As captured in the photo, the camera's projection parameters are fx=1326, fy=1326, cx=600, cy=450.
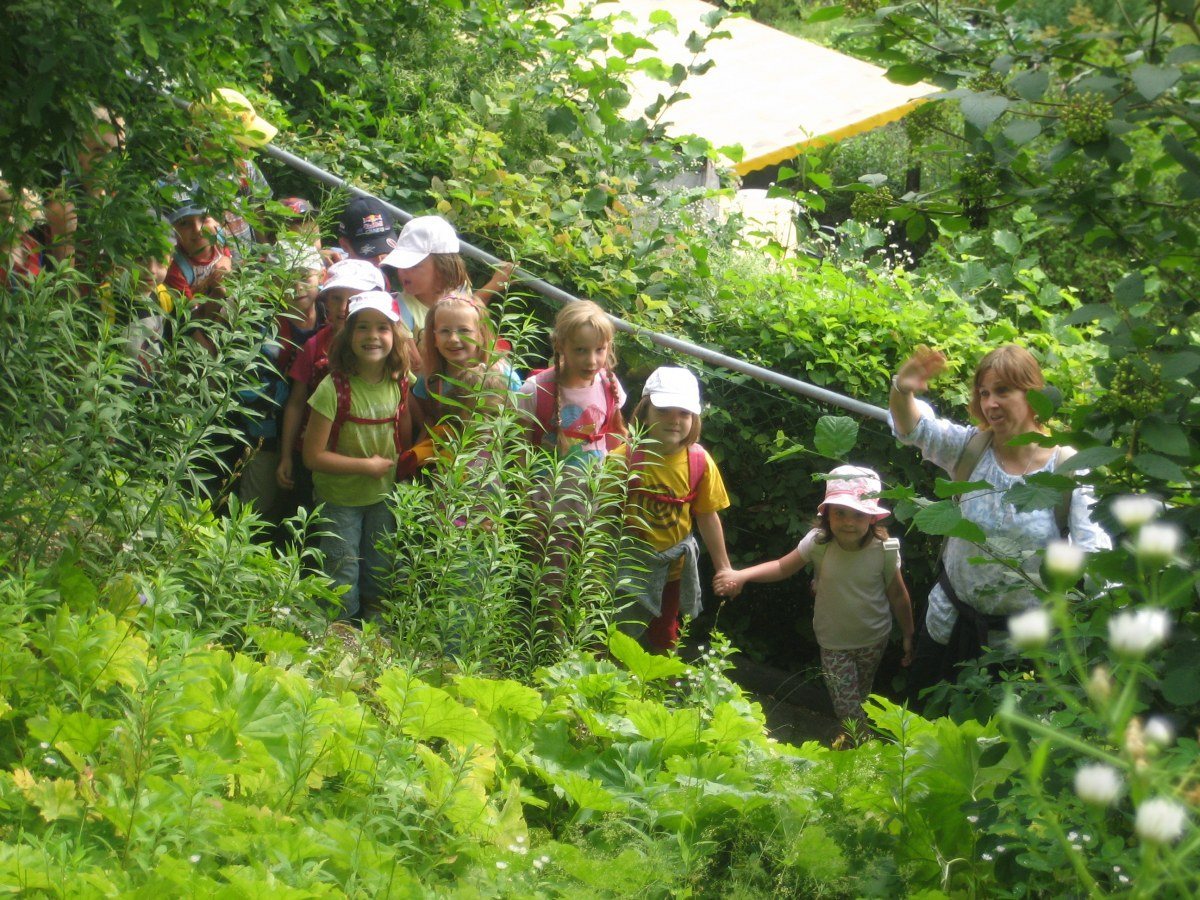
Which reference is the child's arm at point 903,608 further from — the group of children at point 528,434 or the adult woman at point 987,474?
the adult woman at point 987,474

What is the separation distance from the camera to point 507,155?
7.25m

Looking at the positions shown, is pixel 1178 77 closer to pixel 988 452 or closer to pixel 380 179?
pixel 988 452

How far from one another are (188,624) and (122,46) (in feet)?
6.22

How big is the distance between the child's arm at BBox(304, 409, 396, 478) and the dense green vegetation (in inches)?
20.3

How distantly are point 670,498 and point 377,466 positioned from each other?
3.78 feet

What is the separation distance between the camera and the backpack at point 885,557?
16.9 ft

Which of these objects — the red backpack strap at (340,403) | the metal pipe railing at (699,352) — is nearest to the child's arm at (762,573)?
the metal pipe railing at (699,352)

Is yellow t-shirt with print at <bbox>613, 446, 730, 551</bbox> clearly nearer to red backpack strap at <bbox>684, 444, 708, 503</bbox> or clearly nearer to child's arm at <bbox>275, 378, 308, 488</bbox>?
red backpack strap at <bbox>684, 444, 708, 503</bbox>

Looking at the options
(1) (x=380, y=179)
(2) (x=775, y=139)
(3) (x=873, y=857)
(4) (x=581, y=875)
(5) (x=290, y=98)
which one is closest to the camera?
(4) (x=581, y=875)

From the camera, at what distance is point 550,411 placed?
5.11 m

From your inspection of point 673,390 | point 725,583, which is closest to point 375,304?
point 673,390

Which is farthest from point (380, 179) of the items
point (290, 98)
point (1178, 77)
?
point (1178, 77)

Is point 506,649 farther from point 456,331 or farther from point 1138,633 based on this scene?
point 1138,633

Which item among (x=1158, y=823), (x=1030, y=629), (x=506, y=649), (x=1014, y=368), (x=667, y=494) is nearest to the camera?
(x=1158, y=823)
